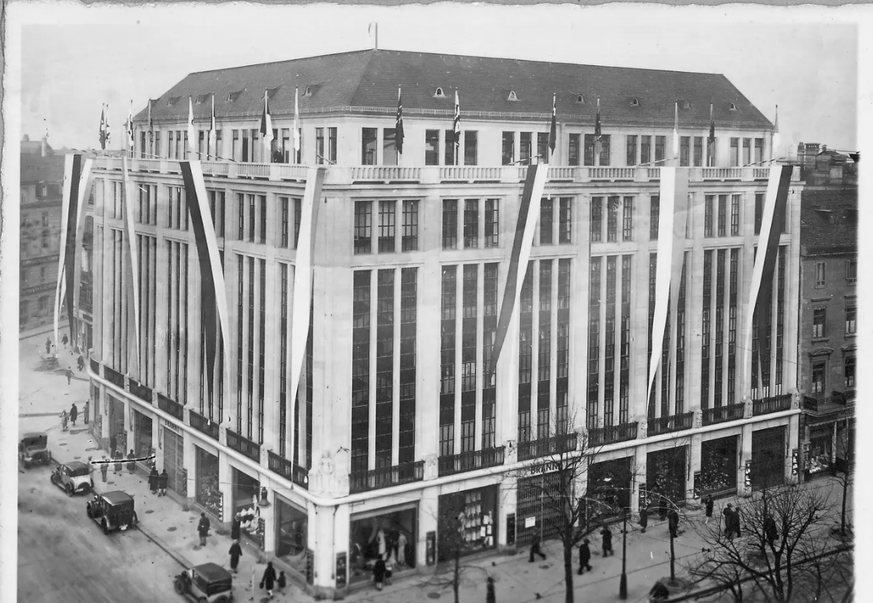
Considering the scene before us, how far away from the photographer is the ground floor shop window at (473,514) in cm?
2116

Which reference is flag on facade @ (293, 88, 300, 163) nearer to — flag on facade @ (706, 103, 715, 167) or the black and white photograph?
the black and white photograph

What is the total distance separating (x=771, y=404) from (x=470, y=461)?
7343 mm

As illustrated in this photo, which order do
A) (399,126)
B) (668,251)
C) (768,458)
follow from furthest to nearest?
(768,458) → (668,251) → (399,126)

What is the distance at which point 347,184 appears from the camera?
782 inches

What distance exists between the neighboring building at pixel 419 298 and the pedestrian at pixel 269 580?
1.06 ft

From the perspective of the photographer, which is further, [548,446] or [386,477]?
[548,446]

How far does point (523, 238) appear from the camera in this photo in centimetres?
2136

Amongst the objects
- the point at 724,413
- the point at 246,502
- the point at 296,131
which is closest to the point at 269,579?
the point at 246,502

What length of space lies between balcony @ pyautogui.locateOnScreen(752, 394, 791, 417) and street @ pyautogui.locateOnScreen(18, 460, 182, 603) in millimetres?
12630

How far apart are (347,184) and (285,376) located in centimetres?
383

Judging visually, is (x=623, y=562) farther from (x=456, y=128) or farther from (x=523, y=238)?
(x=456, y=128)

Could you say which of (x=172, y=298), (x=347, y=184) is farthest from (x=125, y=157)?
(x=347, y=184)

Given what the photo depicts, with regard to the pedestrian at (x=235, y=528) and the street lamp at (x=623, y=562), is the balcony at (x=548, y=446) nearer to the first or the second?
the street lamp at (x=623, y=562)

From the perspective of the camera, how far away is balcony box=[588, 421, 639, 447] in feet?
75.3
